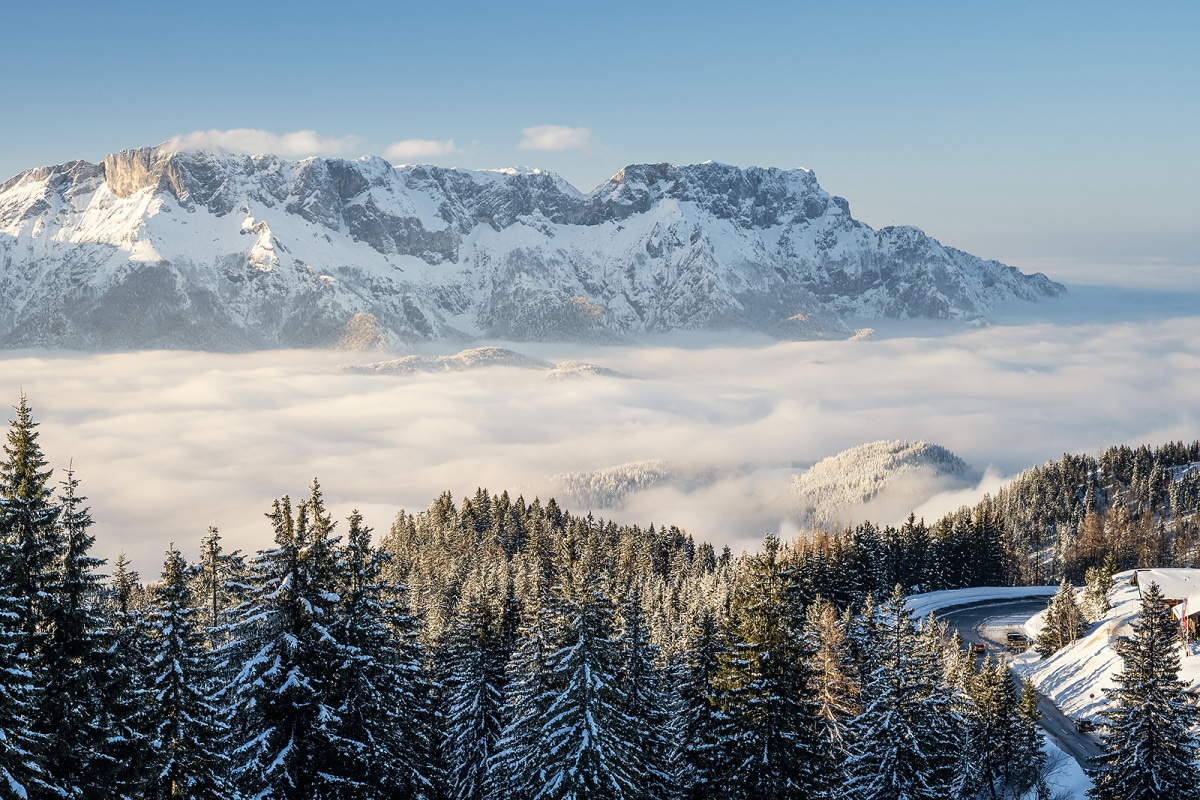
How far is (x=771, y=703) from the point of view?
3356 centimetres

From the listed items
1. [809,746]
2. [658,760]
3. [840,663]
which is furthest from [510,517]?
[809,746]

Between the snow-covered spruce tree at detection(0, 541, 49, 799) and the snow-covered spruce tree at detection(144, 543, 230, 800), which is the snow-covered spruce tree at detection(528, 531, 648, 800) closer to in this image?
the snow-covered spruce tree at detection(144, 543, 230, 800)

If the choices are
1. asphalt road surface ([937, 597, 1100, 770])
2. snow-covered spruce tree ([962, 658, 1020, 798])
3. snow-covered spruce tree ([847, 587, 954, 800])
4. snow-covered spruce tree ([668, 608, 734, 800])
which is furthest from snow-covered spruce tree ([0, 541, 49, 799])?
asphalt road surface ([937, 597, 1100, 770])

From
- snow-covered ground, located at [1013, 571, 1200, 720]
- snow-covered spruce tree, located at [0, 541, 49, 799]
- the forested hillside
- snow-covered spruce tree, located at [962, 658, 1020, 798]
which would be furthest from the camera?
snow-covered ground, located at [1013, 571, 1200, 720]

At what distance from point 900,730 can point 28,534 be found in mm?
34187

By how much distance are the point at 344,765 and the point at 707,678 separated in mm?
18015

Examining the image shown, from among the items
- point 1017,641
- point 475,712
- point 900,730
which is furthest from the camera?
point 1017,641

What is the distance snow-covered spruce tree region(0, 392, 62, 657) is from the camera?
24.8m

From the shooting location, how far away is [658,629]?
65.8 metres

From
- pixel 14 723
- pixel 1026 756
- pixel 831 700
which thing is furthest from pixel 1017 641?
pixel 14 723

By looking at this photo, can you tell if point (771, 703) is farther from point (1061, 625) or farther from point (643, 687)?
point (1061, 625)

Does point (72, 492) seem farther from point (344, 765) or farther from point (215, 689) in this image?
point (344, 765)

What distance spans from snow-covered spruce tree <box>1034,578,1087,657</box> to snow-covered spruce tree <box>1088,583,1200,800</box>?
191ft

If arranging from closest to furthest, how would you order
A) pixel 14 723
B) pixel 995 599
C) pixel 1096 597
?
pixel 14 723 → pixel 1096 597 → pixel 995 599
